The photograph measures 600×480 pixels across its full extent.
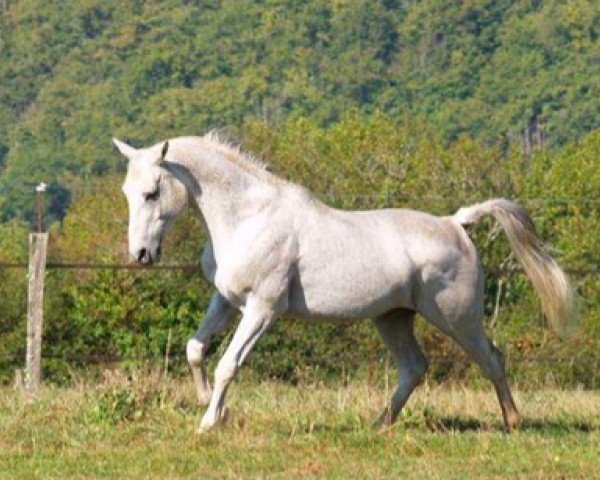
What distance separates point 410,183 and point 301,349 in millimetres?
37155

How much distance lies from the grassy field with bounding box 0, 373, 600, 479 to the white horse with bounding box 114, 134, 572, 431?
0.92 feet

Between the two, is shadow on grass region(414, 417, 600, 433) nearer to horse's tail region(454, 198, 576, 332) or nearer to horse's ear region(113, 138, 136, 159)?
horse's tail region(454, 198, 576, 332)

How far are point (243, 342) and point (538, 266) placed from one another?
2093mm

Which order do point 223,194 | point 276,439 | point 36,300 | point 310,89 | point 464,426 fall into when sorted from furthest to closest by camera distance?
point 310,89
point 36,300
point 464,426
point 223,194
point 276,439

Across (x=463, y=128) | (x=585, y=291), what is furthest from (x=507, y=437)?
(x=463, y=128)

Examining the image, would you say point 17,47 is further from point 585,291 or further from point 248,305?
point 248,305

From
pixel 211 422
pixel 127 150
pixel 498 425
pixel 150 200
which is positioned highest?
pixel 127 150

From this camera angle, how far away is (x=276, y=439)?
437 inches

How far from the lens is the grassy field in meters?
10.2

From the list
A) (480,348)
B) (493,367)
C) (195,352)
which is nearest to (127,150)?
(195,352)

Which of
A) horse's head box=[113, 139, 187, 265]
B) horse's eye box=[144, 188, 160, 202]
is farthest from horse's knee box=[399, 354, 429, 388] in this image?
horse's eye box=[144, 188, 160, 202]

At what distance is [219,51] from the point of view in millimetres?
176500

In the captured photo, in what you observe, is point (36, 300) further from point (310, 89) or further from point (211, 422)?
point (310, 89)

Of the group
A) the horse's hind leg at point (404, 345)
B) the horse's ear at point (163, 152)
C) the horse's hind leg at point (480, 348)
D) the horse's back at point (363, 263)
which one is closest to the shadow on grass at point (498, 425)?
the horse's hind leg at point (480, 348)
